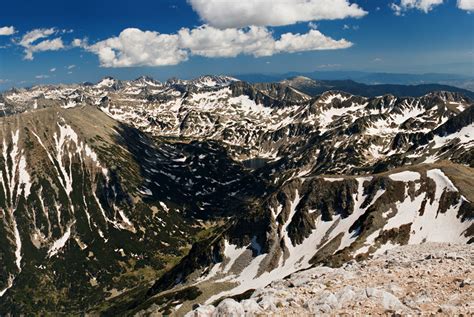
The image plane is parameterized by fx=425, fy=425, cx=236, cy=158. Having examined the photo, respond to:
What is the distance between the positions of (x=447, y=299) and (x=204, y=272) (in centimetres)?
16285

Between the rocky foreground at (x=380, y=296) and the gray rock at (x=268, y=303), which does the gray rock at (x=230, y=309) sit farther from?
the gray rock at (x=268, y=303)

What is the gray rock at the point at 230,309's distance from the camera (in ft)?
141

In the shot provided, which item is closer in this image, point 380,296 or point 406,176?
point 380,296

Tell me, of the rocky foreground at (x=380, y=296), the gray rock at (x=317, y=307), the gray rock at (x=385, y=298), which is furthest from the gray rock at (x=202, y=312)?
the gray rock at (x=385, y=298)

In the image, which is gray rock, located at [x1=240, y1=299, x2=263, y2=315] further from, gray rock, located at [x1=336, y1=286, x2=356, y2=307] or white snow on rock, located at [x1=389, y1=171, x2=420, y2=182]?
white snow on rock, located at [x1=389, y1=171, x2=420, y2=182]

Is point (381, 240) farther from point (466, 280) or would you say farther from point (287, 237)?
point (466, 280)

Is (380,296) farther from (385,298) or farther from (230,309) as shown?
(230,309)

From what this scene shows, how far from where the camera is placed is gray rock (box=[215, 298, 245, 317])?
43125 mm

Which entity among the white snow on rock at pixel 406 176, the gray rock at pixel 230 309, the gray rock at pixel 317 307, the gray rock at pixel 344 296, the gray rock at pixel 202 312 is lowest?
the white snow on rock at pixel 406 176

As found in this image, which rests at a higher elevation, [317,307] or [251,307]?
[317,307]

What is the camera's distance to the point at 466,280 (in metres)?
42.3

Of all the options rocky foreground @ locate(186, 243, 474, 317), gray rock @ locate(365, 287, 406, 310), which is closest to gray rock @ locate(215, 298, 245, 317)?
rocky foreground @ locate(186, 243, 474, 317)

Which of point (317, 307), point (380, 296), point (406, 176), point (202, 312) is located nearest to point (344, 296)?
point (317, 307)

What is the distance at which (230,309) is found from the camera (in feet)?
143
